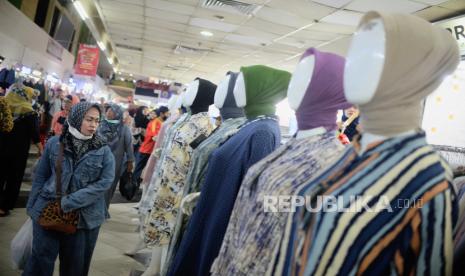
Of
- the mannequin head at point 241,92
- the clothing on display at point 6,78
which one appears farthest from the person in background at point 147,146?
the mannequin head at point 241,92

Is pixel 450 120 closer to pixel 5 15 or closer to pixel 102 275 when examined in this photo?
pixel 102 275

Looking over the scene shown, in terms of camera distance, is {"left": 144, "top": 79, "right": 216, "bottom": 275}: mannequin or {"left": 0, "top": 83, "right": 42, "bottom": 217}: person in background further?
{"left": 0, "top": 83, "right": 42, "bottom": 217}: person in background

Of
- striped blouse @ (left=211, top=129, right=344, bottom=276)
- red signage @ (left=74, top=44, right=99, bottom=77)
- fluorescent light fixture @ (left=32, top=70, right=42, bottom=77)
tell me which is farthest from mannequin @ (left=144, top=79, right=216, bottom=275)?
red signage @ (left=74, top=44, right=99, bottom=77)

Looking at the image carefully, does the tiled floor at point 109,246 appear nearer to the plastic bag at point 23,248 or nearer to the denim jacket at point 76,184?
the plastic bag at point 23,248

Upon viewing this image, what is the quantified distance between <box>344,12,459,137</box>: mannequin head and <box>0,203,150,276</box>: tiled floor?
9.96ft

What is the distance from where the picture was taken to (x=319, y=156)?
1288 millimetres

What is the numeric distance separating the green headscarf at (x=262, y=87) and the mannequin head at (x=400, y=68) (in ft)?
3.08

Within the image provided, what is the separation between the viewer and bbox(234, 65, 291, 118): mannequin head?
1.91 meters

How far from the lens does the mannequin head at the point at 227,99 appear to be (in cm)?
231

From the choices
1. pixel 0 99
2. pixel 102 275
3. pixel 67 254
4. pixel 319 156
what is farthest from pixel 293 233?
pixel 0 99

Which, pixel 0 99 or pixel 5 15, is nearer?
pixel 0 99

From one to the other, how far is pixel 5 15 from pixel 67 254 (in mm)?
7127

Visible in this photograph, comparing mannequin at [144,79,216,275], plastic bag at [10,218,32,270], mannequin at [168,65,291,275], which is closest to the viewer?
mannequin at [168,65,291,275]

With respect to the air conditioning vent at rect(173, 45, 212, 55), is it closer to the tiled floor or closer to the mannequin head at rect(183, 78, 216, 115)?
the tiled floor
